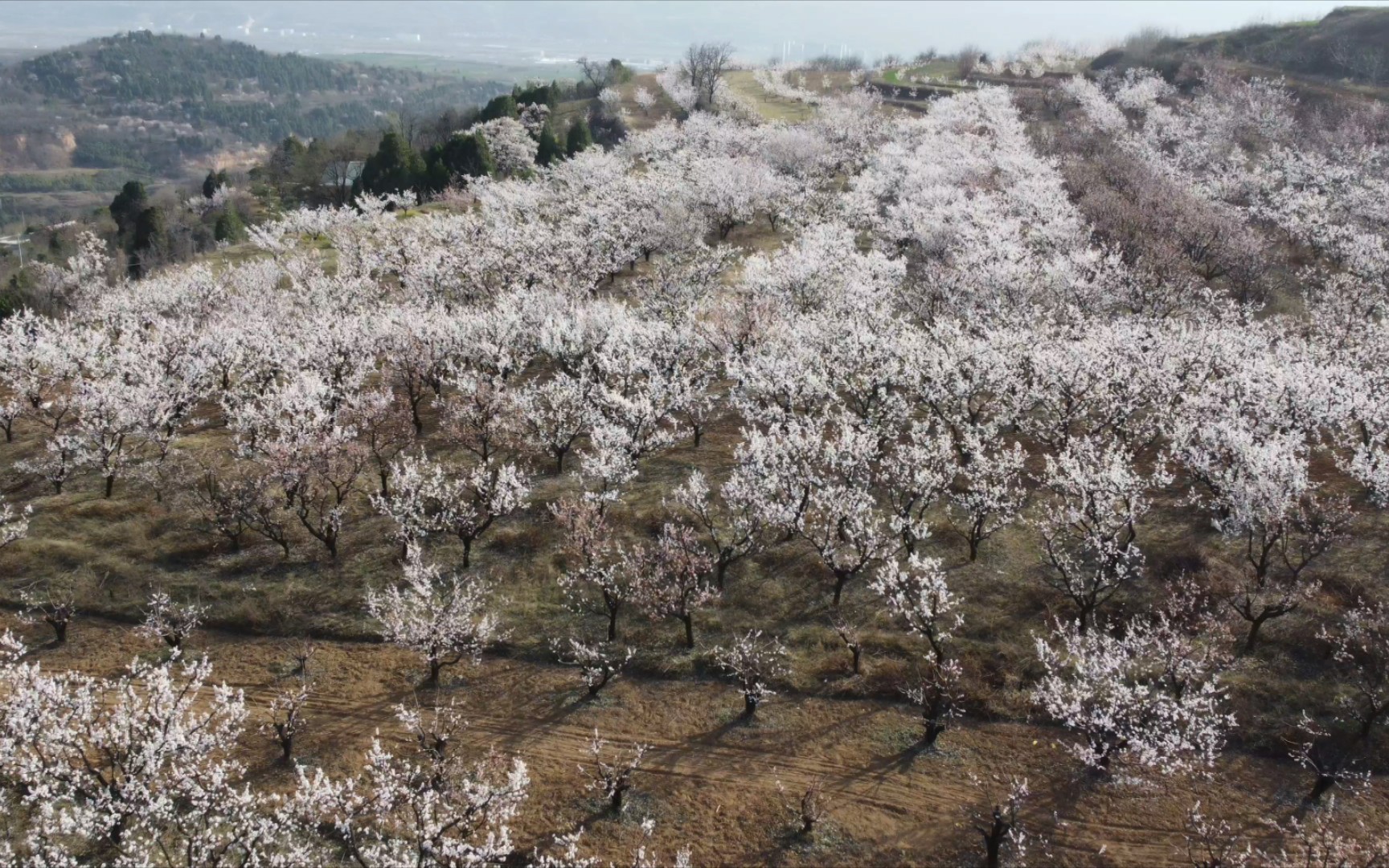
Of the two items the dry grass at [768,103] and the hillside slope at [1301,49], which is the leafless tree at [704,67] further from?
the hillside slope at [1301,49]

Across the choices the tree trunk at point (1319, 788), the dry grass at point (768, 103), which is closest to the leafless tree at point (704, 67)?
the dry grass at point (768, 103)

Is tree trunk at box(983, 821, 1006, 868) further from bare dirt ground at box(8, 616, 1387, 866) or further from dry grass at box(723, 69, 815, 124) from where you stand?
dry grass at box(723, 69, 815, 124)

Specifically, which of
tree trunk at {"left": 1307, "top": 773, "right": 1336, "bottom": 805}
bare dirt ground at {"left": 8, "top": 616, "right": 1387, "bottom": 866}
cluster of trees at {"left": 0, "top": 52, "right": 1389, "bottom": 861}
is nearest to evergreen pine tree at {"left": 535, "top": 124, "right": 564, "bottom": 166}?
cluster of trees at {"left": 0, "top": 52, "right": 1389, "bottom": 861}

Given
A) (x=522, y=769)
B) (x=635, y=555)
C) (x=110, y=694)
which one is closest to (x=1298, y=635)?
(x=635, y=555)

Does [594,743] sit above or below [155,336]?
below

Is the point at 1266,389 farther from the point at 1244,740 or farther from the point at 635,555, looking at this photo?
the point at 635,555
